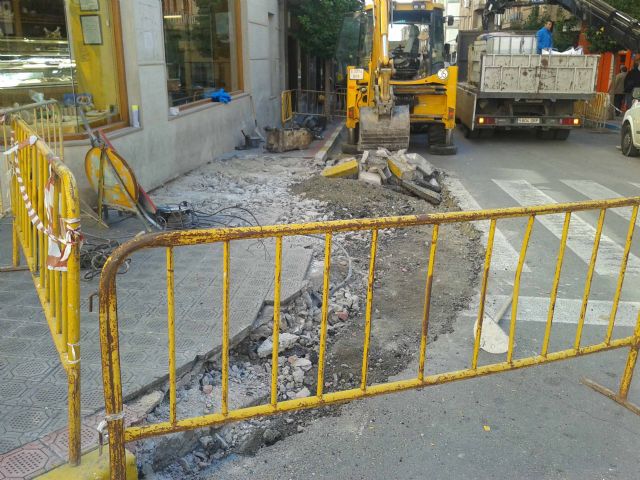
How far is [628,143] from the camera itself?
12.6 meters

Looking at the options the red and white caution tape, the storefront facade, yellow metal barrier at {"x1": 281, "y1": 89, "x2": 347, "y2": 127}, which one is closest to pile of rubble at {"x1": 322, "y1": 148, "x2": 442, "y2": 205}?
the storefront facade

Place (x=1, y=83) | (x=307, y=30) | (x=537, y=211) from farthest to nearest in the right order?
(x=307, y=30), (x=1, y=83), (x=537, y=211)

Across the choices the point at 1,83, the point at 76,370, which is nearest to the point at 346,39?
the point at 1,83

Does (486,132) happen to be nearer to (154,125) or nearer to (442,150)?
(442,150)

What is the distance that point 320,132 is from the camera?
1579 centimetres

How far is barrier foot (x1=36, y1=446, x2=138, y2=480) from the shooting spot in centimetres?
261

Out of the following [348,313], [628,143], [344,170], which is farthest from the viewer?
[628,143]

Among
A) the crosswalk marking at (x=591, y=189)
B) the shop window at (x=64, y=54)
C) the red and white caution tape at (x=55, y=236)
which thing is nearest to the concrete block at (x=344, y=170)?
the shop window at (x=64, y=54)

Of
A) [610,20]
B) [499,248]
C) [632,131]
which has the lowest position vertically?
[499,248]

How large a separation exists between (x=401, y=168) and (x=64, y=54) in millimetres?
5109

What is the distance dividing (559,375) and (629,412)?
51cm

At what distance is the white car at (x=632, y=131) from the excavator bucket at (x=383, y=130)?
15.9 ft

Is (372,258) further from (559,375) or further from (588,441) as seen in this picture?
(559,375)

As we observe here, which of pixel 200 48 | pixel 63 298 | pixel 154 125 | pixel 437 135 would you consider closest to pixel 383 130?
pixel 437 135
